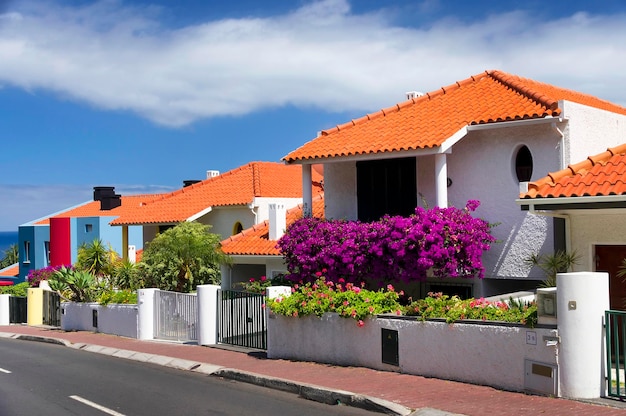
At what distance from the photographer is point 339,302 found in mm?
14406

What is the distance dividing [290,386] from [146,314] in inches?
398

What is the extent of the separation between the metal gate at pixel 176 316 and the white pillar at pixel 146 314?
121 millimetres

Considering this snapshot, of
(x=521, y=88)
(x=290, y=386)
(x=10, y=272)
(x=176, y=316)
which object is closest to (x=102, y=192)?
(x=10, y=272)

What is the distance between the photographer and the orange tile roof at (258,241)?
2434 cm

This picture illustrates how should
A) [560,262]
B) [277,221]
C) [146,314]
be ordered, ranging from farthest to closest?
1. [277,221]
2. [146,314]
3. [560,262]

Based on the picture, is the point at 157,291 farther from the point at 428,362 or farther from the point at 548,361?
the point at 548,361

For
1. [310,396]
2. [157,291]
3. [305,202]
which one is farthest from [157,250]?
[310,396]

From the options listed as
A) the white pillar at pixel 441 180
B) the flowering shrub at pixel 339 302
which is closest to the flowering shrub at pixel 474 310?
the flowering shrub at pixel 339 302

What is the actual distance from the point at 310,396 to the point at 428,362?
2.02 meters

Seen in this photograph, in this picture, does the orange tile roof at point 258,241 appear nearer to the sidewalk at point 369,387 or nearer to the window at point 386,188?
the window at point 386,188

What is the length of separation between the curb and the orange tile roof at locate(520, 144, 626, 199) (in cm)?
505

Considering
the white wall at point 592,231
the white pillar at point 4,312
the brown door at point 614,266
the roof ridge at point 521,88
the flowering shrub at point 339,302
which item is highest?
the roof ridge at point 521,88

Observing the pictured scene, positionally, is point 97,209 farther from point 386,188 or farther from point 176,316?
point 386,188

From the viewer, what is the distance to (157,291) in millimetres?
21734
